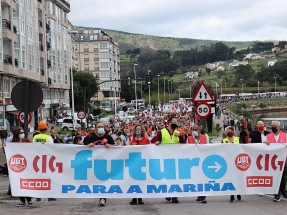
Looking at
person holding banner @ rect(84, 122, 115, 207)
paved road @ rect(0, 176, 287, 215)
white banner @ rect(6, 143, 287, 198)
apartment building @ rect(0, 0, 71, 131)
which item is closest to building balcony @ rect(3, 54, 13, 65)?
apartment building @ rect(0, 0, 71, 131)

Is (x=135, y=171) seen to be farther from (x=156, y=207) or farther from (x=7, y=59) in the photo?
(x=7, y=59)

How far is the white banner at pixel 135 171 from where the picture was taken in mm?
11344

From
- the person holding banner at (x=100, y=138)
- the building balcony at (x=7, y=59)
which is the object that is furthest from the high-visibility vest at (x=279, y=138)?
the building balcony at (x=7, y=59)

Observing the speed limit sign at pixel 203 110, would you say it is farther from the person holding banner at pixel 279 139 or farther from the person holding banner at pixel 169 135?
the person holding banner at pixel 169 135

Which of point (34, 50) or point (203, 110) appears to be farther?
point (34, 50)

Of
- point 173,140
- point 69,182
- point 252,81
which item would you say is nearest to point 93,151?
point 69,182

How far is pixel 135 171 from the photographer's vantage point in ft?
37.7

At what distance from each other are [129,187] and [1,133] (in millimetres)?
23995

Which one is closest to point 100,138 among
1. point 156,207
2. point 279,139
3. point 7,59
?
point 156,207

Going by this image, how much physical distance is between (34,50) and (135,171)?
148ft

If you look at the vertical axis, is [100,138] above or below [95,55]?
below

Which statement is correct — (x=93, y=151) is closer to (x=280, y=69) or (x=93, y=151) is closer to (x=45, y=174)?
(x=45, y=174)

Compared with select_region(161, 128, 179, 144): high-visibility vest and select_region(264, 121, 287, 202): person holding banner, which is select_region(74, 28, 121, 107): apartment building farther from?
select_region(161, 128, 179, 144): high-visibility vest

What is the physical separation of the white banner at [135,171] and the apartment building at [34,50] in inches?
1187
